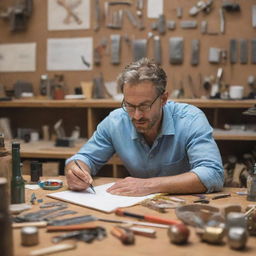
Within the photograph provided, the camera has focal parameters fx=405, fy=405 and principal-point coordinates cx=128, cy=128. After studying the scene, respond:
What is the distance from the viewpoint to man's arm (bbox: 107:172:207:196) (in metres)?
1.79

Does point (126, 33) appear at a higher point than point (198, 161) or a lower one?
higher

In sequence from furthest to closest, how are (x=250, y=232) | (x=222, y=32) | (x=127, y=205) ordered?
(x=222, y=32)
(x=127, y=205)
(x=250, y=232)

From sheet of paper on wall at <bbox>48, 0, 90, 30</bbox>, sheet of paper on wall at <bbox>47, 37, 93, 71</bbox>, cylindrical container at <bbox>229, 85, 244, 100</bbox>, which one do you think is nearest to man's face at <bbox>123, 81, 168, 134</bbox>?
cylindrical container at <bbox>229, 85, 244, 100</bbox>

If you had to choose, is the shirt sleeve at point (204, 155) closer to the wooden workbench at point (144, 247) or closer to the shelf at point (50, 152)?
the wooden workbench at point (144, 247)

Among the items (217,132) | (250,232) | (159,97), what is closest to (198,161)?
(159,97)

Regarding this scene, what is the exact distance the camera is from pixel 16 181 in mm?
1640

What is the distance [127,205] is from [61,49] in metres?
2.71

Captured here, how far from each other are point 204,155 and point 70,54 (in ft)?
7.83

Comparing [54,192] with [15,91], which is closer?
[54,192]

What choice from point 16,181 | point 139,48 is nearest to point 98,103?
point 139,48

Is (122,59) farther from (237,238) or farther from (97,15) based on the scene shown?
(237,238)

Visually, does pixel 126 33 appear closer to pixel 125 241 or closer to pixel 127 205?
pixel 127 205

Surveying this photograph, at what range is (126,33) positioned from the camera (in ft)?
12.6

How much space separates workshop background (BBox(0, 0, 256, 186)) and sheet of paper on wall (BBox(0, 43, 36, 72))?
0.08 feet
